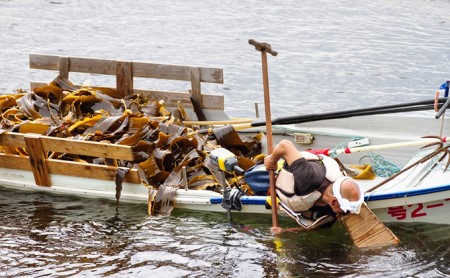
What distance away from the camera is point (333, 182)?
29.8ft

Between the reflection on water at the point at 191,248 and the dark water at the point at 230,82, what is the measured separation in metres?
0.02

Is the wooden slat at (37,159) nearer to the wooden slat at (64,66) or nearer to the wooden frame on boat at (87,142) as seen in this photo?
the wooden frame on boat at (87,142)

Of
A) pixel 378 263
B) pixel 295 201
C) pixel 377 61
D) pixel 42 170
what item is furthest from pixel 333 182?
pixel 377 61

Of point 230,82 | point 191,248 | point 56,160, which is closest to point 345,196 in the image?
point 191,248

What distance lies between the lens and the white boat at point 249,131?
953 cm

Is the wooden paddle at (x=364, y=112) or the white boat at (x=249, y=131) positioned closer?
the white boat at (x=249, y=131)

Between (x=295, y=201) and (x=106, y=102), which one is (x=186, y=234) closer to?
(x=295, y=201)

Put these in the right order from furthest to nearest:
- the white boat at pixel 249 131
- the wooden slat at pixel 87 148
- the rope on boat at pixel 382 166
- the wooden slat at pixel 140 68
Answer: the wooden slat at pixel 140 68
the rope on boat at pixel 382 166
the wooden slat at pixel 87 148
the white boat at pixel 249 131

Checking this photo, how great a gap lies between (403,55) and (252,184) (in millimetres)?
14617

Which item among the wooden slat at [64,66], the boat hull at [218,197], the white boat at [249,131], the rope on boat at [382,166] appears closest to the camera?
the boat hull at [218,197]

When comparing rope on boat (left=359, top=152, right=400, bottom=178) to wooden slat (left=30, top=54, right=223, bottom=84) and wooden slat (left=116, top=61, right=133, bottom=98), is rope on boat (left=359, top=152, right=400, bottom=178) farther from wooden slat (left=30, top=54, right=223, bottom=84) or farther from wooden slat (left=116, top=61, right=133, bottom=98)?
wooden slat (left=116, top=61, right=133, bottom=98)

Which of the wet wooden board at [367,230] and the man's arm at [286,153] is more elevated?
the man's arm at [286,153]

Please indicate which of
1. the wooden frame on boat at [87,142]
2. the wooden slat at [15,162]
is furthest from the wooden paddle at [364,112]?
the wooden slat at [15,162]

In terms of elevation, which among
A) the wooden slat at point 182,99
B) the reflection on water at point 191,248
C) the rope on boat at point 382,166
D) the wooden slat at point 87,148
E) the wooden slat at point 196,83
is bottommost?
the reflection on water at point 191,248
